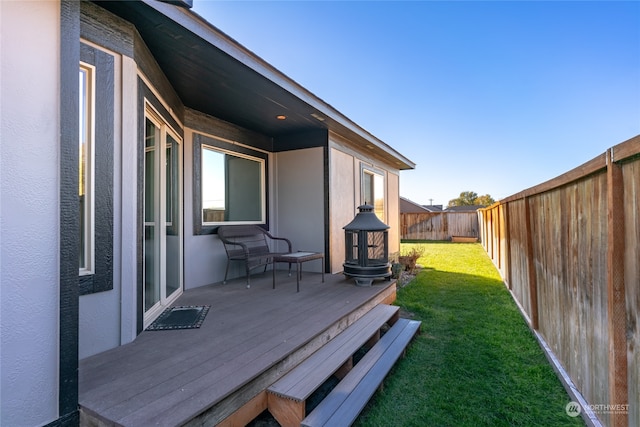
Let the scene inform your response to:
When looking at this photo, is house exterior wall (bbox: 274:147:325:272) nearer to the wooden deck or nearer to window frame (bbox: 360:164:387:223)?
window frame (bbox: 360:164:387:223)

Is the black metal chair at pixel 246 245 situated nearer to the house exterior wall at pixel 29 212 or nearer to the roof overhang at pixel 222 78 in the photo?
the roof overhang at pixel 222 78

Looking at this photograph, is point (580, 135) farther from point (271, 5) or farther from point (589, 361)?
point (589, 361)

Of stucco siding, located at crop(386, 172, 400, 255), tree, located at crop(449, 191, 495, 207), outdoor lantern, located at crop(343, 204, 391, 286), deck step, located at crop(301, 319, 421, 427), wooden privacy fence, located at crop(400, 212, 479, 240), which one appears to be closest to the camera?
deck step, located at crop(301, 319, 421, 427)

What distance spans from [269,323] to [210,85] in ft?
9.10

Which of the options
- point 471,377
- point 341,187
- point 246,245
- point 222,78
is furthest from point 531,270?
point 222,78

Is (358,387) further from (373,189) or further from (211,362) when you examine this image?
(373,189)

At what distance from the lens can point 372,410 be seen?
210 centimetres

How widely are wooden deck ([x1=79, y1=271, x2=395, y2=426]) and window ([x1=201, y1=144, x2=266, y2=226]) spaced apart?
5.23 ft

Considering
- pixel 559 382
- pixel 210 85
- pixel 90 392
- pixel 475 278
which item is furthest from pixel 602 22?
pixel 90 392

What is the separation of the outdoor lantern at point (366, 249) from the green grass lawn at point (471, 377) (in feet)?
2.41

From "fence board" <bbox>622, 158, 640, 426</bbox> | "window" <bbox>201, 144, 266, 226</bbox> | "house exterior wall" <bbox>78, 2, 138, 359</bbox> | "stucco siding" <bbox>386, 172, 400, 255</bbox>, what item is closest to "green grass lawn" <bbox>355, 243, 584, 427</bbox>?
"fence board" <bbox>622, 158, 640, 426</bbox>

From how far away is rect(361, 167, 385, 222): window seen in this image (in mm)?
7133

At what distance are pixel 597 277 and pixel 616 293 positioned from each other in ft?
1.15

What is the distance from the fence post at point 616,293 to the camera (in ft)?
4.74
